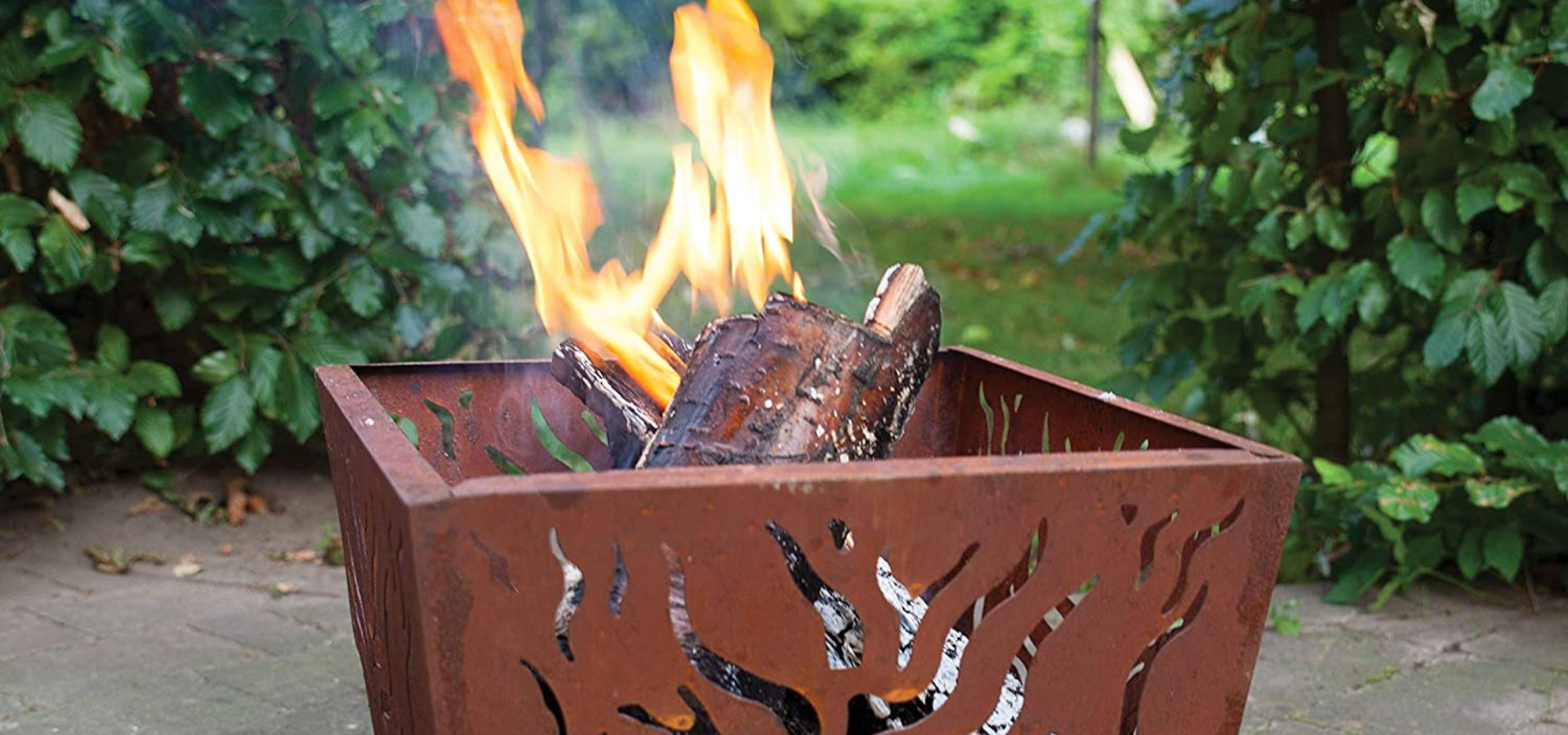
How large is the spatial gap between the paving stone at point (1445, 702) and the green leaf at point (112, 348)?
2.39 meters

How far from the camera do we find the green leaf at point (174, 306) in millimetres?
3092

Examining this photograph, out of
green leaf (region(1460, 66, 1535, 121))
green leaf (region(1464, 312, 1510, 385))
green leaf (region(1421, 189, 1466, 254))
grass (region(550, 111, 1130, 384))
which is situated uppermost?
green leaf (region(1460, 66, 1535, 121))

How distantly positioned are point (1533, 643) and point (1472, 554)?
212mm

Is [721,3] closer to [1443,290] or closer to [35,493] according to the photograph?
[1443,290]

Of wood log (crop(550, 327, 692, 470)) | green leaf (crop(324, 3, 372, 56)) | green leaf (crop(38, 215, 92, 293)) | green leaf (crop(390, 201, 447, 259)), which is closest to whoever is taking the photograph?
wood log (crop(550, 327, 692, 470))

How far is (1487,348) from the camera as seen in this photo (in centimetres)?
263

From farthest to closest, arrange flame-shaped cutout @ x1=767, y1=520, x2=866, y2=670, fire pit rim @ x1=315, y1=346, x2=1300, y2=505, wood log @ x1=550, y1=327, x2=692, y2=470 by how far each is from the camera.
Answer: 1. wood log @ x1=550, y1=327, x2=692, y2=470
2. flame-shaped cutout @ x1=767, y1=520, x2=866, y2=670
3. fire pit rim @ x1=315, y1=346, x2=1300, y2=505

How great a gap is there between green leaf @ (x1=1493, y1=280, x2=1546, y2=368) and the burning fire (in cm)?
143

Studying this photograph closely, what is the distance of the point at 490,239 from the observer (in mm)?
3434

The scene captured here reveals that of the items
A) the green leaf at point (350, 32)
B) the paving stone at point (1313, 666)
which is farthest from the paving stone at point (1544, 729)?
the green leaf at point (350, 32)

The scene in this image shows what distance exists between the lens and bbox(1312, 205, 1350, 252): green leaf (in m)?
2.84

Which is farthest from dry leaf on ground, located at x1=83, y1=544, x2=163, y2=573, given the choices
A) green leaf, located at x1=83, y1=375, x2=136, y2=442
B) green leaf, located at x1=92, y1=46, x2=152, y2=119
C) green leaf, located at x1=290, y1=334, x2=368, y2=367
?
green leaf, located at x1=92, y1=46, x2=152, y2=119

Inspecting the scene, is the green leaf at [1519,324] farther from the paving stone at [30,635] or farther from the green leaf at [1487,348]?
the paving stone at [30,635]

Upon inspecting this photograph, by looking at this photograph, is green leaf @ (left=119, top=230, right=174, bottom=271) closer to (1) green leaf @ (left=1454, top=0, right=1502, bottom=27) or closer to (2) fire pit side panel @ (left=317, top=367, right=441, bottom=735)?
(2) fire pit side panel @ (left=317, top=367, right=441, bottom=735)
